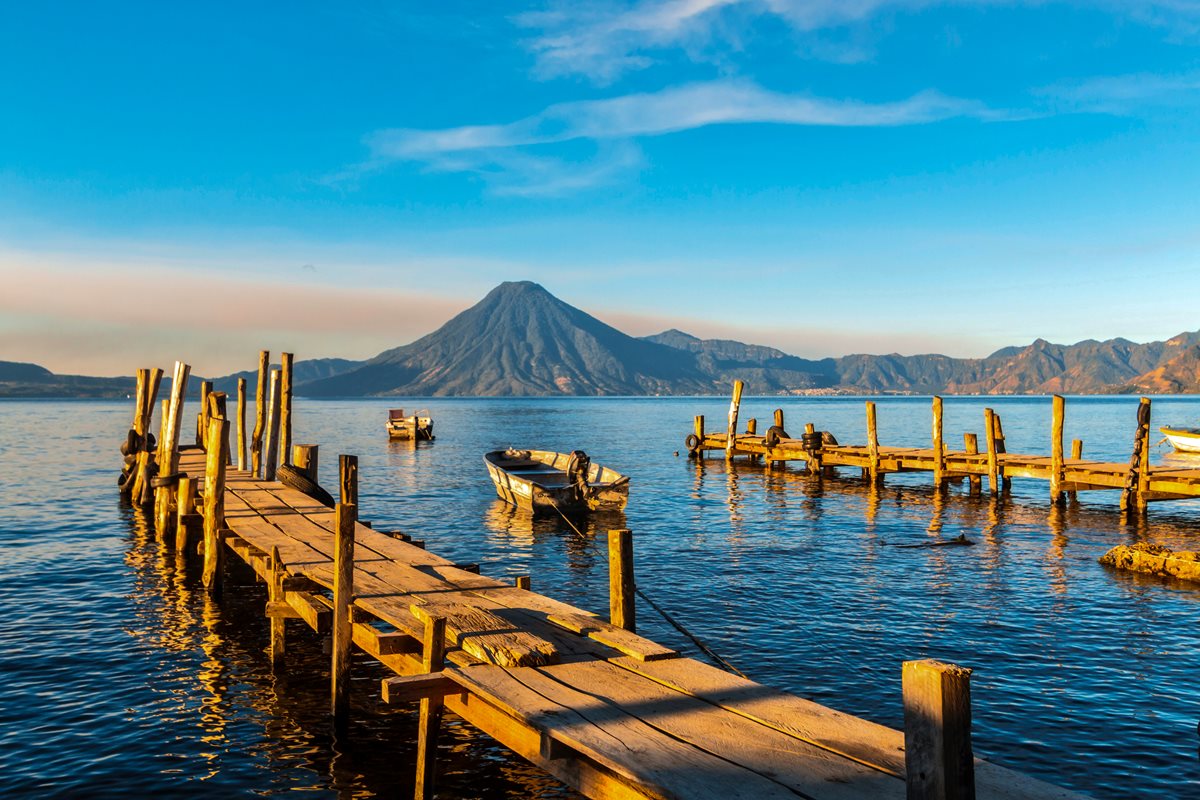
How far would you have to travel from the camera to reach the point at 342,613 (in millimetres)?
10648

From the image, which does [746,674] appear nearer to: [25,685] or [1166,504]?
A: [25,685]

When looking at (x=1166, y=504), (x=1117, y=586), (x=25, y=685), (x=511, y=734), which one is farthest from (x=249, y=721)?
(x=1166, y=504)

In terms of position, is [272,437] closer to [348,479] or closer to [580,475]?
[580,475]

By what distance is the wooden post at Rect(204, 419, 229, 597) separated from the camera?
55.2ft

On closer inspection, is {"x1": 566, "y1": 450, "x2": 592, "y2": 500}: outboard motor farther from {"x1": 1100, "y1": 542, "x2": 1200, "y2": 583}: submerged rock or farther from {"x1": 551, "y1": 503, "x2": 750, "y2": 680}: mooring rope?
{"x1": 1100, "y1": 542, "x2": 1200, "y2": 583}: submerged rock

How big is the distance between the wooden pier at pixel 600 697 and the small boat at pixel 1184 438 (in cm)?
5354

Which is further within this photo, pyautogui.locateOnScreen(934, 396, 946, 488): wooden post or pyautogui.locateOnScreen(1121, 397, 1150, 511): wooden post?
pyautogui.locateOnScreen(934, 396, 946, 488): wooden post

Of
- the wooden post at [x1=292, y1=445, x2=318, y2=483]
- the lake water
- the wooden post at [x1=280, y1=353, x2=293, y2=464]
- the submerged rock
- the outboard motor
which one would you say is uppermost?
the wooden post at [x1=280, y1=353, x2=293, y2=464]

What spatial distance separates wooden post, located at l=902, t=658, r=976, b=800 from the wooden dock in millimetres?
24467

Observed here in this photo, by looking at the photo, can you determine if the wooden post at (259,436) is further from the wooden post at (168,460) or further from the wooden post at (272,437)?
the wooden post at (168,460)

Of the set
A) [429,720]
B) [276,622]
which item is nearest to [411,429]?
[276,622]

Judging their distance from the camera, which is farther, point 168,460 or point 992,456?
point 992,456

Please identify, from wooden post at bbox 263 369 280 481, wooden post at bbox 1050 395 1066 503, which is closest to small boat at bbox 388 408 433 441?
wooden post at bbox 263 369 280 481

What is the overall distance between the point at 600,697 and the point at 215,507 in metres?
12.0
